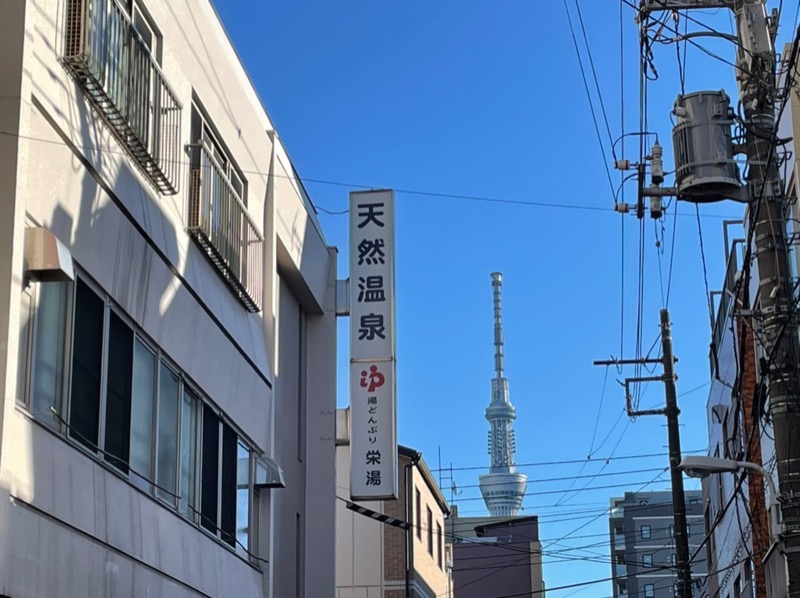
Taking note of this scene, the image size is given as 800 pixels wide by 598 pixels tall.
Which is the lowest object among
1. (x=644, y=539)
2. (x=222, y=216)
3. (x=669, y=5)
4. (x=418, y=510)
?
(x=418, y=510)

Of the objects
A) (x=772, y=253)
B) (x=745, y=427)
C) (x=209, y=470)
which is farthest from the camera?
(x=745, y=427)

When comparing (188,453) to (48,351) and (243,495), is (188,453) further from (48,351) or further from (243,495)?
(48,351)

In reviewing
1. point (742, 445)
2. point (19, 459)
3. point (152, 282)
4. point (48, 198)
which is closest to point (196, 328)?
point (152, 282)

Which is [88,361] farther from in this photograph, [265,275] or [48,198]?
[265,275]

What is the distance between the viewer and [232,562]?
18250 mm

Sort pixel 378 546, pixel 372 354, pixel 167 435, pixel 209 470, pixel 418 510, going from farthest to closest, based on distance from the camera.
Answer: pixel 418 510 → pixel 378 546 → pixel 372 354 → pixel 209 470 → pixel 167 435

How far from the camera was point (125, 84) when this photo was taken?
13.6 metres

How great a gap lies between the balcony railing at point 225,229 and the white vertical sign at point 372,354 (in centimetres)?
358

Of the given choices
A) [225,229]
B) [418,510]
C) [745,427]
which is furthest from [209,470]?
[418,510]

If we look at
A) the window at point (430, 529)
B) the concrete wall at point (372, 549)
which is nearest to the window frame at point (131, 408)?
the concrete wall at point (372, 549)

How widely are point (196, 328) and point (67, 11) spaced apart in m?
5.64

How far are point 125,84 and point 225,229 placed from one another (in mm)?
4774

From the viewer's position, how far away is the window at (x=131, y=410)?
1150 cm

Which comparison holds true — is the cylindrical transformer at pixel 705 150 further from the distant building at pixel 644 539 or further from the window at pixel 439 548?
the distant building at pixel 644 539
